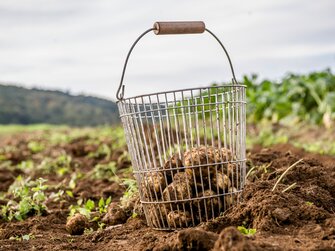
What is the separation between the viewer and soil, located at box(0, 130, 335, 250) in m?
2.97

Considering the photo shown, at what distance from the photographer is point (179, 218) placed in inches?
149

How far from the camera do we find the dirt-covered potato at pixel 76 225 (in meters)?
4.21

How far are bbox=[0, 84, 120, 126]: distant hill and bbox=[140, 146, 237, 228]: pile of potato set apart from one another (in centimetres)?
1723

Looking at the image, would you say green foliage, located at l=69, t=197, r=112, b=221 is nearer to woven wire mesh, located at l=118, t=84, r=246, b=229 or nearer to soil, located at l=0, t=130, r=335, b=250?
soil, located at l=0, t=130, r=335, b=250

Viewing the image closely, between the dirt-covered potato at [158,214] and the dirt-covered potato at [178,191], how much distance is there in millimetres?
83

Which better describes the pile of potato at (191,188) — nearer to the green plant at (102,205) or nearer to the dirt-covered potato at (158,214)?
the dirt-covered potato at (158,214)

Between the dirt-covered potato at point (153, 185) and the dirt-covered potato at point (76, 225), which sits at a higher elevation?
the dirt-covered potato at point (153, 185)

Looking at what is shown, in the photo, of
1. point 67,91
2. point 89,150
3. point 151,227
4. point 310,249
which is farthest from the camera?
point 67,91

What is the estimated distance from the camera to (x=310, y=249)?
9.36 feet

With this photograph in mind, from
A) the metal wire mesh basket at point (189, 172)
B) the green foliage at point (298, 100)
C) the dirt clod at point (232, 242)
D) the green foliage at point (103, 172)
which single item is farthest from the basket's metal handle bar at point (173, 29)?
Answer: the green foliage at point (298, 100)

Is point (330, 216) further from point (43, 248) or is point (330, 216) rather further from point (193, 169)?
point (43, 248)

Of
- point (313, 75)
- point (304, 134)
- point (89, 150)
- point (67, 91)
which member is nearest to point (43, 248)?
point (89, 150)

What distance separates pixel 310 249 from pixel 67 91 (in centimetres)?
1903

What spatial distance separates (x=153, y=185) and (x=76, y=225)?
724 millimetres
